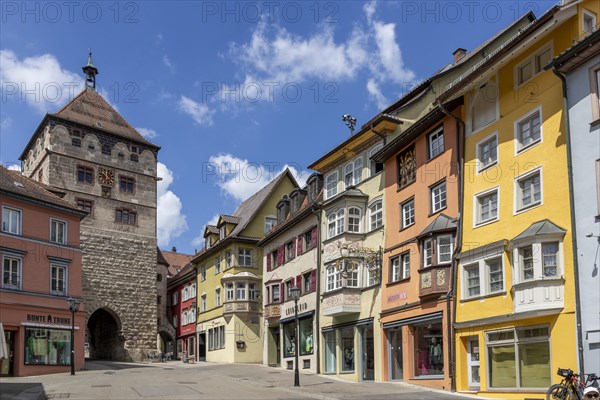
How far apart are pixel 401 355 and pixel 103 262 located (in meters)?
33.8

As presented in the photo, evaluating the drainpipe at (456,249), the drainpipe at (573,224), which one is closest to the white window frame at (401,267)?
the drainpipe at (456,249)

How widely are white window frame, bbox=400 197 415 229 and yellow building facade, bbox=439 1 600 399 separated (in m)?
3.86

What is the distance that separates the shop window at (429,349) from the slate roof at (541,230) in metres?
5.88

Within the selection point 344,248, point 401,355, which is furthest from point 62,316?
point 401,355

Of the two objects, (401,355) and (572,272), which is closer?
(572,272)

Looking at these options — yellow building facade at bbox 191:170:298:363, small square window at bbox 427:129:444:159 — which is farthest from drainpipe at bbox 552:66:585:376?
yellow building facade at bbox 191:170:298:363

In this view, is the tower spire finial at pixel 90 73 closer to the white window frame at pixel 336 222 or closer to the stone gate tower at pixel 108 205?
the stone gate tower at pixel 108 205

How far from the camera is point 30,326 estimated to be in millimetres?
37031

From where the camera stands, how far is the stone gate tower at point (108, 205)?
55.0 m

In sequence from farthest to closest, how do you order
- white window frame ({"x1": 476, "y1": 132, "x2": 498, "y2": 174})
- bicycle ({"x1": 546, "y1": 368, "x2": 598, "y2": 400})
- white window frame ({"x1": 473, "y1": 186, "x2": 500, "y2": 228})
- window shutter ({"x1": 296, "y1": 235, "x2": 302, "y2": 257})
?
window shutter ({"x1": 296, "y1": 235, "x2": 302, "y2": 257}) < white window frame ({"x1": 476, "y1": 132, "x2": 498, "y2": 174}) < white window frame ({"x1": 473, "y1": 186, "x2": 500, "y2": 228}) < bicycle ({"x1": 546, "y1": 368, "x2": 598, "y2": 400})

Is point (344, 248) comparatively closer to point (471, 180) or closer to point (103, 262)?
point (471, 180)

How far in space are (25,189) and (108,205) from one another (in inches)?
706

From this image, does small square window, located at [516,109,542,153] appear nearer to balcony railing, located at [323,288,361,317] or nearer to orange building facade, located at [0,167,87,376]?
balcony railing, located at [323,288,361,317]

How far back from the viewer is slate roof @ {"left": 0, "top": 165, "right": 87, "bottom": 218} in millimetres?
37250
